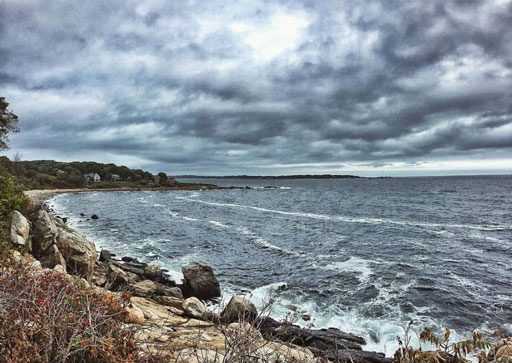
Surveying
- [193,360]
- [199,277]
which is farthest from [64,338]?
[199,277]

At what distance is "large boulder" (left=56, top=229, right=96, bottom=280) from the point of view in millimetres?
14242

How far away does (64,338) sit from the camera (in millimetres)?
4215

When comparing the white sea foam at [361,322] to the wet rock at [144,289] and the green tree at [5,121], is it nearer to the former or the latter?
the wet rock at [144,289]

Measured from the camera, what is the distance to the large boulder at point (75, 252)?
14.2 meters

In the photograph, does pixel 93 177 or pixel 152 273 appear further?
pixel 93 177

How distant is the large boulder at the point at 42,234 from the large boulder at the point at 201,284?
6.17m

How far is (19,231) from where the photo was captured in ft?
43.0

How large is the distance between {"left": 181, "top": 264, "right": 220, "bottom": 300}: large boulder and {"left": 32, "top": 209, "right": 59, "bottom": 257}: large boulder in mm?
6169

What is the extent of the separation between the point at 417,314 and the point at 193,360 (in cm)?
1244

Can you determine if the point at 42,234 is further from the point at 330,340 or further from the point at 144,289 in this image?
the point at 330,340

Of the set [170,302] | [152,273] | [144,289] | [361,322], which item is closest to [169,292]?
[144,289]

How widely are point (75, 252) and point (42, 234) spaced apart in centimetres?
152

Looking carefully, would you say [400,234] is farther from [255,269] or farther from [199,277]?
[199,277]

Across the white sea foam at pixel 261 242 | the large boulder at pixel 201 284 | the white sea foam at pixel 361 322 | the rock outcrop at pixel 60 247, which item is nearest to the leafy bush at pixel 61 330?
the white sea foam at pixel 361 322
